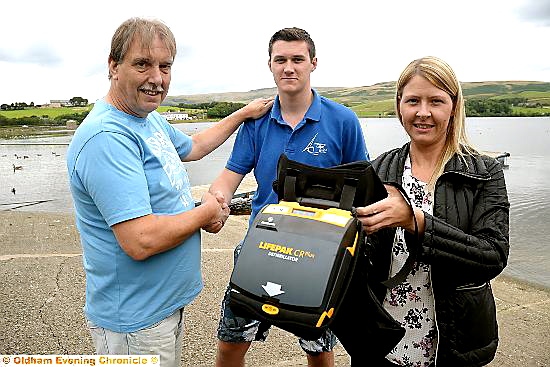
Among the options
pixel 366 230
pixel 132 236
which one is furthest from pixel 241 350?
pixel 366 230

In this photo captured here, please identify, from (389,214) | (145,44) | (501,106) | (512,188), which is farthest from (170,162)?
(501,106)

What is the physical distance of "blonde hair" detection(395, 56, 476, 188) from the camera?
2318 mm

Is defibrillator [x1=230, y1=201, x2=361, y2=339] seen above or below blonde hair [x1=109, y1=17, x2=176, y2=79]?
below

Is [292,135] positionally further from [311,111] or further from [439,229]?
[439,229]

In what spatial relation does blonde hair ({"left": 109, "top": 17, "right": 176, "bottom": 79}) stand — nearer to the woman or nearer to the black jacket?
the woman

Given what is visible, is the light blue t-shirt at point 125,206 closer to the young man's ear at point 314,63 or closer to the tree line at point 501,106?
the young man's ear at point 314,63

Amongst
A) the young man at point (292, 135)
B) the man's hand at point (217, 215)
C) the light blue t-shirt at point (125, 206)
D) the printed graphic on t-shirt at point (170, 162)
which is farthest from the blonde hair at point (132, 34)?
the young man at point (292, 135)

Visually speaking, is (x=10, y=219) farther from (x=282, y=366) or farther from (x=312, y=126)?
(x=312, y=126)

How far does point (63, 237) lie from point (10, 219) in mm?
3650

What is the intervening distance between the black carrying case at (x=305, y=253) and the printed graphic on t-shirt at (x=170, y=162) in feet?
2.20

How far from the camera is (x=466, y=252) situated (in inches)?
83.0

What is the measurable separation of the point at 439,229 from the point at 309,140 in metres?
1.25
